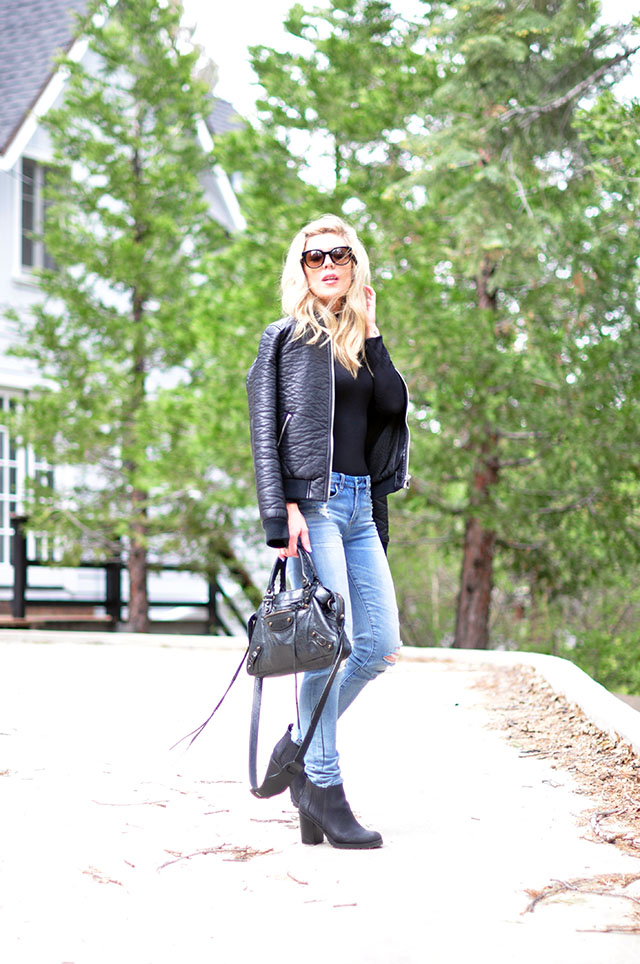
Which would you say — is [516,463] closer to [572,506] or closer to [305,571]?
[572,506]

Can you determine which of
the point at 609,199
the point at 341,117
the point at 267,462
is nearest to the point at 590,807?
the point at 267,462

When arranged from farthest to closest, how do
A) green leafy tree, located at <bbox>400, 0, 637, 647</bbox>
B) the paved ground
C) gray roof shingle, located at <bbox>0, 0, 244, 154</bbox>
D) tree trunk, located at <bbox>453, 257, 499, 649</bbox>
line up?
gray roof shingle, located at <bbox>0, 0, 244, 154</bbox> → tree trunk, located at <bbox>453, 257, 499, 649</bbox> → green leafy tree, located at <bbox>400, 0, 637, 647</bbox> → the paved ground

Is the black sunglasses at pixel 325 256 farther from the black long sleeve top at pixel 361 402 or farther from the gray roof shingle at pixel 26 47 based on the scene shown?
the gray roof shingle at pixel 26 47

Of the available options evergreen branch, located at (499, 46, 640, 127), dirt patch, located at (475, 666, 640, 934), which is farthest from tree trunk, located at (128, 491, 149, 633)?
dirt patch, located at (475, 666, 640, 934)

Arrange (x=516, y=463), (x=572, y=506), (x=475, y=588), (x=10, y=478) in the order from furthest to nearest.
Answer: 1. (x=10, y=478)
2. (x=475, y=588)
3. (x=516, y=463)
4. (x=572, y=506)

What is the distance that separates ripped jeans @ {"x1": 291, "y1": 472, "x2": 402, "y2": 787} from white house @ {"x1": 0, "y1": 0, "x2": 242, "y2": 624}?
34.1 ft

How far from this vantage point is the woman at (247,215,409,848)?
11.7 ft

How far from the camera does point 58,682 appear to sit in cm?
732

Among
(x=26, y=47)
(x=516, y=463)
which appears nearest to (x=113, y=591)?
(x=516, y=463)

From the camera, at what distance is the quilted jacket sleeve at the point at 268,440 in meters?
3.56

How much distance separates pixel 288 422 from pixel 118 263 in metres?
10.0

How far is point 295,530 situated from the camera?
141 inches

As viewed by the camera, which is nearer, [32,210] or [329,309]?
[329,309]

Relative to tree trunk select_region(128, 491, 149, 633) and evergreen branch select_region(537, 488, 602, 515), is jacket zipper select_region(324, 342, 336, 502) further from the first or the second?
tree trunk select_region(128, 491, 149, 633)
